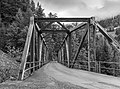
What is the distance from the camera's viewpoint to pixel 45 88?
231 inches

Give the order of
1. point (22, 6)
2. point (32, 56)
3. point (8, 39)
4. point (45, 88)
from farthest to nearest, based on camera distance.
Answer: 1. point (22, 6)
2. point (8, 39)
3. point (32, 56)
4. point (45, 88)

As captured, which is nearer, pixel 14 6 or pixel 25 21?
→ pixel 25 21

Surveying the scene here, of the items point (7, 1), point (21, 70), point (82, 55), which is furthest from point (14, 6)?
point (21, 70)

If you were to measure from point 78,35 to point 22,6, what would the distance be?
2908 centimetres

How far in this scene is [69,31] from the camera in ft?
66.1

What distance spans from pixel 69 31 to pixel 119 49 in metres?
9.55

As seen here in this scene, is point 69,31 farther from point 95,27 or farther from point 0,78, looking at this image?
point 0,78

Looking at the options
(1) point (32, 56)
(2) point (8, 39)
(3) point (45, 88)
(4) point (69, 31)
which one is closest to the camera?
(3) point (45, 88)

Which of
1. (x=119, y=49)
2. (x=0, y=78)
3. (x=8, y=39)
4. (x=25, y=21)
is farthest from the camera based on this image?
(x=25, y=21)

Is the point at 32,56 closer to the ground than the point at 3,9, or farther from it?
closer to the ground

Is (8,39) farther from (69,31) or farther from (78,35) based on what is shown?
(78,35)

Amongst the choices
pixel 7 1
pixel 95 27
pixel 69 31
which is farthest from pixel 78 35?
pixel 95 27

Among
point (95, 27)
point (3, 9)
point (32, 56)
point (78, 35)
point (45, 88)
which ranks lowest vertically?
point (45, 88)

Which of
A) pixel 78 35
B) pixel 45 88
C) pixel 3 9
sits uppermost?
pixel 3 9
